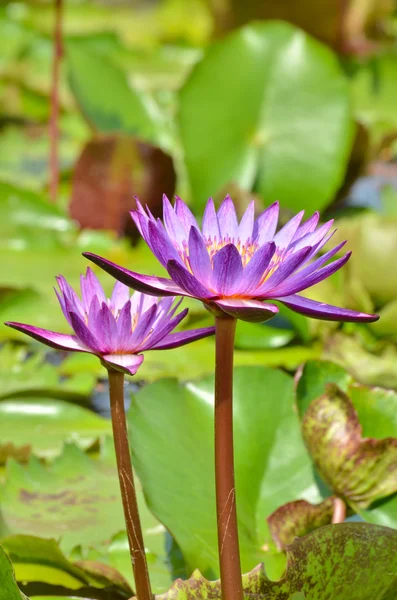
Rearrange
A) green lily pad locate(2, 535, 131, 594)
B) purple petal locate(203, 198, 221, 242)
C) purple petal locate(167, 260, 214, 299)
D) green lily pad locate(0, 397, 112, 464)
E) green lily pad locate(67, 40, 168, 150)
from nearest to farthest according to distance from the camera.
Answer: purple petal locate(167, 260, 214, 299) → purple petal locate(203, 198, 221, 242) → green lily pad locate(2, 535, 131, 594) → green lily pad locate(0, 397, 112, 464) → green lily pad locate(67, 40, 168, 150)

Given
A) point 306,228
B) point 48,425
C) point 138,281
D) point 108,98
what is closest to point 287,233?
point 306,228

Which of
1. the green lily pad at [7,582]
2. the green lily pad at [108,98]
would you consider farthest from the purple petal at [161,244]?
the green lily pad at [108,98]

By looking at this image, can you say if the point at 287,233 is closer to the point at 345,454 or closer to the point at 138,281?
the point at 138,281

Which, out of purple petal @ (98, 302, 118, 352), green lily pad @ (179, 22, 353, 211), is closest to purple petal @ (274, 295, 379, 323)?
purple petal @ (98, 302, 118, 352)

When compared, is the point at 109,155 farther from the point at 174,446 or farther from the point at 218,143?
the point at 174,446

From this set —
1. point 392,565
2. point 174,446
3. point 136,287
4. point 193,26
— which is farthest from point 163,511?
point 193,26

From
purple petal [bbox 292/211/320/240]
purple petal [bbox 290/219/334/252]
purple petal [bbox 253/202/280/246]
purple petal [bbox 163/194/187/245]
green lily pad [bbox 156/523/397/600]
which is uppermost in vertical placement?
purple petal [bbox 253/202/280/246]

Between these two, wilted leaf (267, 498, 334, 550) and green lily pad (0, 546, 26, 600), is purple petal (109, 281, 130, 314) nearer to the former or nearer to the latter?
green lily pad (0, 546, 26, 600)
